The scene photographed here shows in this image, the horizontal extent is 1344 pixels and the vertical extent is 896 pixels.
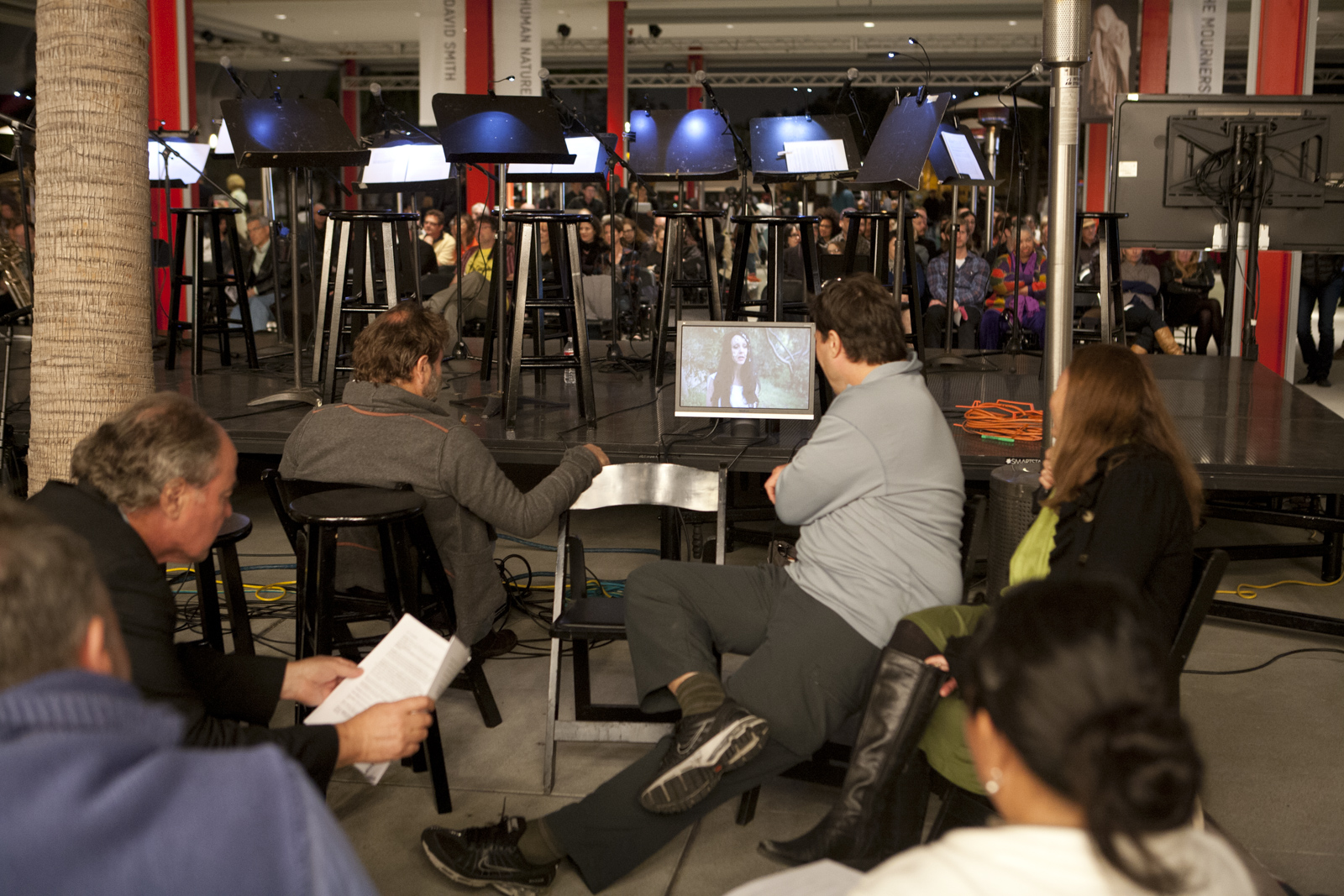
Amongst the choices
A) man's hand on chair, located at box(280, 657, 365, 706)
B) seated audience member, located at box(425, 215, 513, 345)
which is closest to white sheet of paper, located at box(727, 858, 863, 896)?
man's hand on chair, located at box(280, 657, 365, 706)

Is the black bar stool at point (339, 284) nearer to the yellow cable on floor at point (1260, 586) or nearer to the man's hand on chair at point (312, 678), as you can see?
the man's hand on chair at point (312, 678)

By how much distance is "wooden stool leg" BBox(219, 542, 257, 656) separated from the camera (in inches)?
118

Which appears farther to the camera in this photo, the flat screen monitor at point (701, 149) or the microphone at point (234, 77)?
the flat screen monitor at point (701, 149)

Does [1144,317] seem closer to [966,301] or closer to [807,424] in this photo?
[966,301]

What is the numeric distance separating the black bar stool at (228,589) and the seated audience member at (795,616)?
90cm

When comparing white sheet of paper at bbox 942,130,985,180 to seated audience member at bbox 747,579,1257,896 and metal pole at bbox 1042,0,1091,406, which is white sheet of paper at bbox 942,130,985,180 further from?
seated audience member at bbox 747,579,1257,896

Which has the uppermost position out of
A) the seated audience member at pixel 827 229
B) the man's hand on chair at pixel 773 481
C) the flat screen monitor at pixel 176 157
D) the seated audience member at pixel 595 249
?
the flat screen monitor at pixel 176 157

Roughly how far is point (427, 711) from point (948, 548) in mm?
1208

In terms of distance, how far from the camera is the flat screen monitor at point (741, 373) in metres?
3.89

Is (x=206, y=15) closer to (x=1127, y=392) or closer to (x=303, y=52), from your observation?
(x=303, y=52)

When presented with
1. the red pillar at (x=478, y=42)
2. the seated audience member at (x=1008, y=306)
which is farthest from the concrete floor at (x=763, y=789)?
the red pillar at (x=478, y=42)

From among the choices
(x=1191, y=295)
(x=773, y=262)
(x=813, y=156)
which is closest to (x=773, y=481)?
(x=773, y=262)

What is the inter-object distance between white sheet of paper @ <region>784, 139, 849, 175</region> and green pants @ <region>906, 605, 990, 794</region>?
3587mm

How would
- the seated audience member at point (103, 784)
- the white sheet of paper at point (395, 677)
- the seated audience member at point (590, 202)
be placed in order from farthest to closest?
1. the seated audience member at point (590, 202)
2. the white sheet of paper at point (395, 677)
3. the seated audience member at point (103, 784)
